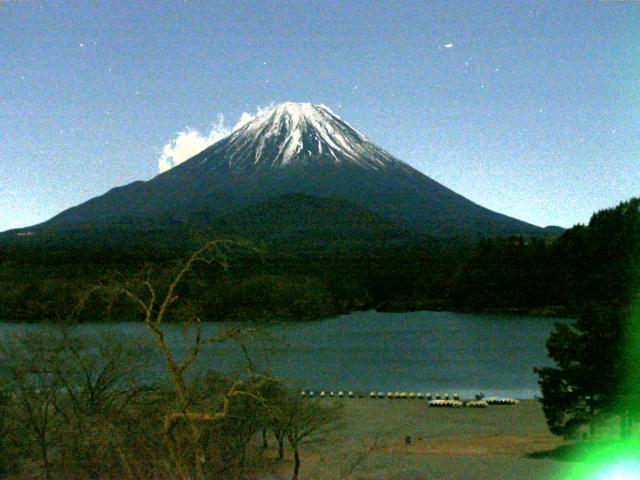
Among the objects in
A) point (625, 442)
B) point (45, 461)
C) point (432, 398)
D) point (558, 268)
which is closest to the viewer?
point (45, 461)

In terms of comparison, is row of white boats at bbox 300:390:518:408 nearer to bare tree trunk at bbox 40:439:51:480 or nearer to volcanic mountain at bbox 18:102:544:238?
bare tree trunk at bbox 40:439:51:480

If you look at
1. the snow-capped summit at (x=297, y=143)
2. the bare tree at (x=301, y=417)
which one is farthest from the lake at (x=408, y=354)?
the snow-capped summit at (x=297, y=143)

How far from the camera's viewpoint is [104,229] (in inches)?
3745

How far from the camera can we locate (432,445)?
720 inches

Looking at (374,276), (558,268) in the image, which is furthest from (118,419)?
(374,276)

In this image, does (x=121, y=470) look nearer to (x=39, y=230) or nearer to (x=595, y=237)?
(x=595, y=237)

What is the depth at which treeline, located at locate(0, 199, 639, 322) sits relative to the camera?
6656cm

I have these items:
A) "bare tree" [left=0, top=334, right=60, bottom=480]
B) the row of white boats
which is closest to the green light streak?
"bare tree" [left=0, top=334, right=60, bottom=480]

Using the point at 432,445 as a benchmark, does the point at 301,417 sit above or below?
above

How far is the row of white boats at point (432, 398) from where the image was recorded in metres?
25.5

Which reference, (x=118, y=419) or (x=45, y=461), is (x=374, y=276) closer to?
(x=45, y=461)

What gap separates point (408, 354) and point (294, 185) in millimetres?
79610

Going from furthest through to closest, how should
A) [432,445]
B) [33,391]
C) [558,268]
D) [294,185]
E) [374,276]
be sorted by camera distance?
[294,185], [374,276], [558,268], [432,445], [33,391]

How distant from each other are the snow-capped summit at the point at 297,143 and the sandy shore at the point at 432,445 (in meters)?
104
